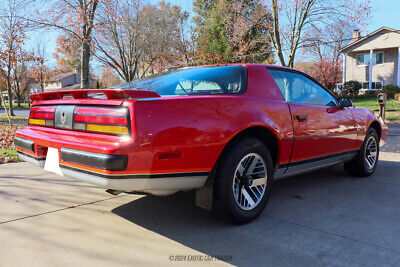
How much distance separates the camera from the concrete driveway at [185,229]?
86.1 inches

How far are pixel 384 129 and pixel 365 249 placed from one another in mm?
3259

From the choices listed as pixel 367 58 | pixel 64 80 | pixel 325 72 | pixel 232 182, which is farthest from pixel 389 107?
pixel 64 80

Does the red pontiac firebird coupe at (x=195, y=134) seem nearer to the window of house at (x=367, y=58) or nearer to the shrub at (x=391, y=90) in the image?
the shrub at (x=391, y=90)

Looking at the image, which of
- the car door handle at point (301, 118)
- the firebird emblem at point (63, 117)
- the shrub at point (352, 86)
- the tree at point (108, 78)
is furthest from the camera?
the tree at point (108, 78)

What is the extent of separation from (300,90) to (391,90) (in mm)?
28343

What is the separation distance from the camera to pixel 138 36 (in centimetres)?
1638

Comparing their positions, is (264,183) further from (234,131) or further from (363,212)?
(363,212)

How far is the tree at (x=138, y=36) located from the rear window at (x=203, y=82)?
9.15m

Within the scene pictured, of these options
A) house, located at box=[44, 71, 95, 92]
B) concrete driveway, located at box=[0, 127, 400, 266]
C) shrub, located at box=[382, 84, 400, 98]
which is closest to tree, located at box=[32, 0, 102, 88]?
concrete driveway, located at box=[0, 127, 400, 266]

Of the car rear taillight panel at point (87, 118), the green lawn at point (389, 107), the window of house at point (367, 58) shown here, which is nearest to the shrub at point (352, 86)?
the window of house at point (367, 58)

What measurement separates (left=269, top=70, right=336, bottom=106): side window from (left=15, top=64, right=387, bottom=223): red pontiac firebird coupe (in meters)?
0.02

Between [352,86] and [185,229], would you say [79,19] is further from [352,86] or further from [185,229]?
[352,86]

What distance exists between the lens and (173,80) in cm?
301

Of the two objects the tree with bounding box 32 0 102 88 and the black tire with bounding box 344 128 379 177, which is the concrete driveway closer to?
the black tire with bounding box 344 128 379 177
